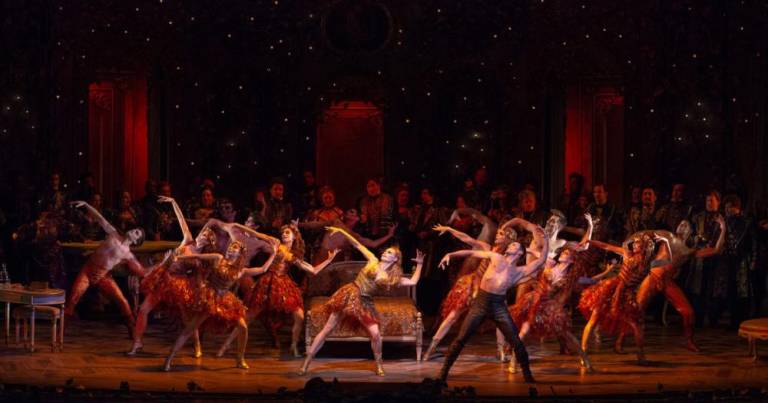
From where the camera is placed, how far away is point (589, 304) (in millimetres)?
12672

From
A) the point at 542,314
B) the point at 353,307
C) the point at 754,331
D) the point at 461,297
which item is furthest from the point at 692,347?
the point at 353,307

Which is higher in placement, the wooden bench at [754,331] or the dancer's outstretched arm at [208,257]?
the dancer's outstretched arm at [208,257]

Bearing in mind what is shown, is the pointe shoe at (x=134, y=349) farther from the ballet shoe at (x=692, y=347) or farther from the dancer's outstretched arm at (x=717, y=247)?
the dancer's outstretched arm at (x=717, y=247)

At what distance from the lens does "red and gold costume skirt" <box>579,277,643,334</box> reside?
494 inches

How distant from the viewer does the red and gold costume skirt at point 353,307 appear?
11859 millimetres

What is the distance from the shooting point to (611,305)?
12.6m

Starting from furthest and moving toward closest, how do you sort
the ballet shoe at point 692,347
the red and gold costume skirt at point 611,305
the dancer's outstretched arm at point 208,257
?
the ballet shoe at point 692,347, the red and gold costume skirt at point 611,305, the dancer's outstretched arm at point 208,257

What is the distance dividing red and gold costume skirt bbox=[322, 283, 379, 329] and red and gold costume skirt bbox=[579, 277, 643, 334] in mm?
1979

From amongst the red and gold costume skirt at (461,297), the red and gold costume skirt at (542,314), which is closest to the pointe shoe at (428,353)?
the red and gold costume skirt at (461,297)

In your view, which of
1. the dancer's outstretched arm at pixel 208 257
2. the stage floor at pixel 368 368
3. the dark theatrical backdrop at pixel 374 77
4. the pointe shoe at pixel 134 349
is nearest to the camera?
the stage floor at pixel 368 368

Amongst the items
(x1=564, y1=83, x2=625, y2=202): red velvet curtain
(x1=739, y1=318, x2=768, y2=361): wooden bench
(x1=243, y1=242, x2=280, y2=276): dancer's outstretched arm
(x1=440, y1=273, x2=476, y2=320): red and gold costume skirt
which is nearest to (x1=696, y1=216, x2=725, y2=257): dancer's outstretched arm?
(x1=739, y1=318, x2=768, y2=361): wooden bench

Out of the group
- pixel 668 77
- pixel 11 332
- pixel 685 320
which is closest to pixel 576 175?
pixel 668 77

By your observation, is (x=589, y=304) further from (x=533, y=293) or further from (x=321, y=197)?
(x=321, y=197)

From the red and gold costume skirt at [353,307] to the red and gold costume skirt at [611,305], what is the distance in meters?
1.98
